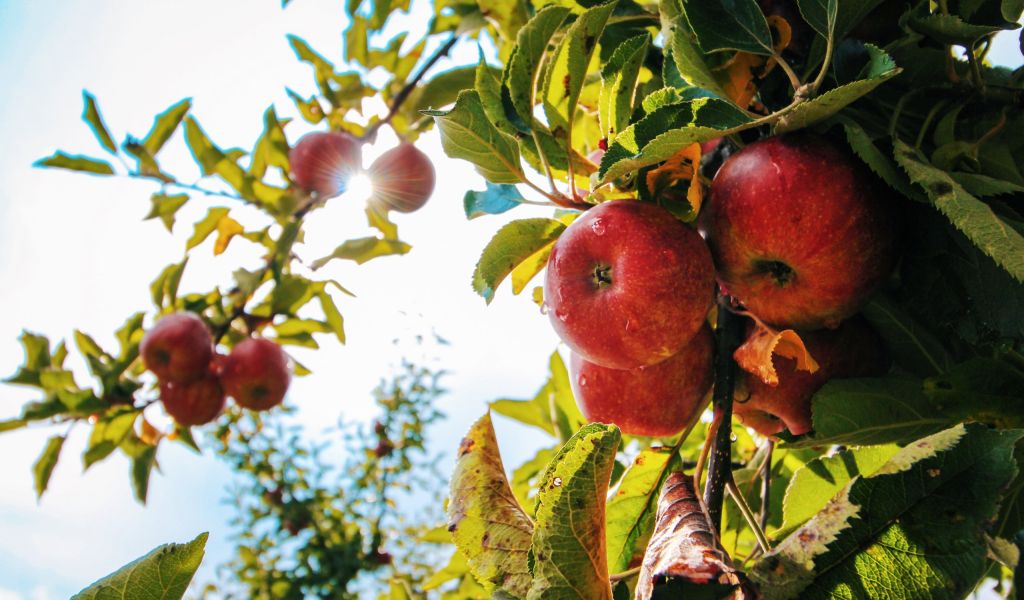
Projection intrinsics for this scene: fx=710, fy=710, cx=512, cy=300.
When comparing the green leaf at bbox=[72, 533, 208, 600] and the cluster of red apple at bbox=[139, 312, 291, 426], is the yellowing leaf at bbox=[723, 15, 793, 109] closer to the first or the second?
the green leaf at bbox=[72, 533, 208, 600]

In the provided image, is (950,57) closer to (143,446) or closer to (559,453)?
(559,453)

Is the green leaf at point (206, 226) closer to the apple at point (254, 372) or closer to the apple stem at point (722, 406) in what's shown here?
the apple at point (254, 372)

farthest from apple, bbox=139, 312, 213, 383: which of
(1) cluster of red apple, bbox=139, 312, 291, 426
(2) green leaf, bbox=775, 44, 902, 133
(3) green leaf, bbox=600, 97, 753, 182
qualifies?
(2) green leaf, bbox=775, 44, 902, 133

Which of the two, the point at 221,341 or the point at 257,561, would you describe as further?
the point at 257,561

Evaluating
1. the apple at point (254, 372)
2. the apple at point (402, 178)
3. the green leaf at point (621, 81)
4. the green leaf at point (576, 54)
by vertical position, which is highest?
the apple at point (402, 178)

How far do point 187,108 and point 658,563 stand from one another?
6.97 feet

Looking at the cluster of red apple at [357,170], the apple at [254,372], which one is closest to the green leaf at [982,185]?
the cluster of red apple at [357,170]

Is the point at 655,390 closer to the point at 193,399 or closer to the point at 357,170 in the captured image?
the point at 357,170

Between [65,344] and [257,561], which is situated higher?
[65,344]

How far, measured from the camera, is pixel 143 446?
2.37 meters

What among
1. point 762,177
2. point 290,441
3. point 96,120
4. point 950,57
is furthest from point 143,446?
point 950,57

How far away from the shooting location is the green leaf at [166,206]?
7.05ft

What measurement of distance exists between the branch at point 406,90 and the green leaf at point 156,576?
1696 mm

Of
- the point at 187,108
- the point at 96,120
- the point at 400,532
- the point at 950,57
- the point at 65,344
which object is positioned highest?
the point at 96,120
